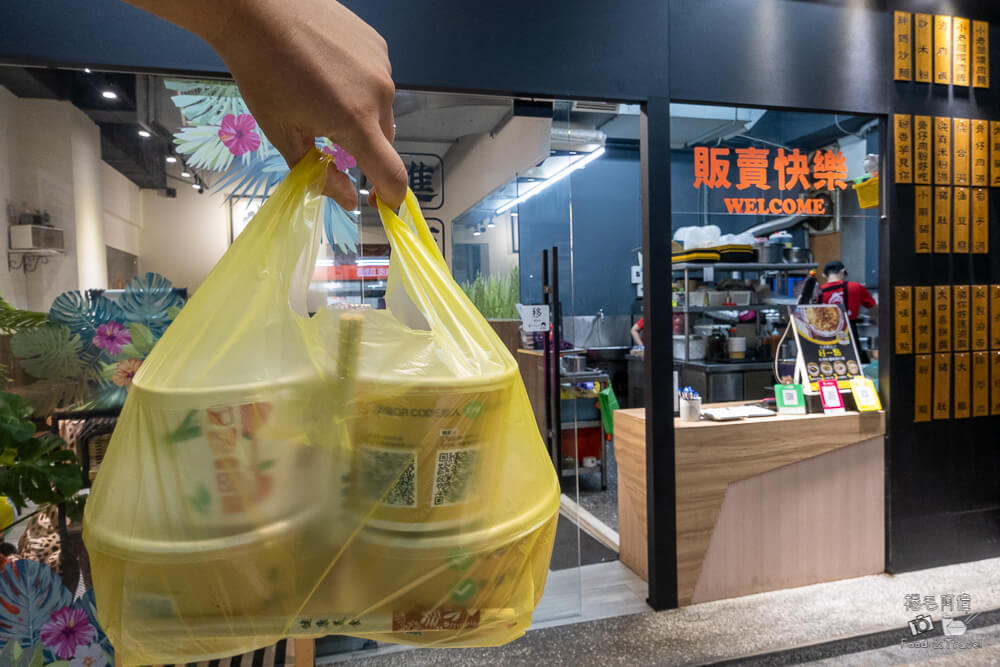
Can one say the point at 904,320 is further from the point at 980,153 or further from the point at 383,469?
the point at 383,469

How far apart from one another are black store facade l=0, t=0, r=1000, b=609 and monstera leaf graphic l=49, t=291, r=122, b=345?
0.70 meters

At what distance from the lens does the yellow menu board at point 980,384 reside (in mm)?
2773

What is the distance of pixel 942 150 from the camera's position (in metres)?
2.70

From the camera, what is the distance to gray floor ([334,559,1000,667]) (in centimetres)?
208

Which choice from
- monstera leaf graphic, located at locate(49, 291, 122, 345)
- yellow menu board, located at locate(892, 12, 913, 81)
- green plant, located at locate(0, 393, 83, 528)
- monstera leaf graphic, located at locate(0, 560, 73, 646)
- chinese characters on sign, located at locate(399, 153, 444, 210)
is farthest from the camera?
yellow menu board, located at locate(892, 12, 913, 81)

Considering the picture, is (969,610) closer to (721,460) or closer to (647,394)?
(721,460)

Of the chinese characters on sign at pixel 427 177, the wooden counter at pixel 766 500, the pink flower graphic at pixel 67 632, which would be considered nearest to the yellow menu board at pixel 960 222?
the wooden counter at pixel 766 500

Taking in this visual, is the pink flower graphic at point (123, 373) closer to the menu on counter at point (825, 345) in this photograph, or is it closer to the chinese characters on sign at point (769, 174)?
the chinese characters on sign at point (769, 174)

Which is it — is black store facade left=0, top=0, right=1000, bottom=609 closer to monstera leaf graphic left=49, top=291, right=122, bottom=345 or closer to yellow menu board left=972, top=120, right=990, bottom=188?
yellow menu board left=972, top=120, right=990, bottom=188

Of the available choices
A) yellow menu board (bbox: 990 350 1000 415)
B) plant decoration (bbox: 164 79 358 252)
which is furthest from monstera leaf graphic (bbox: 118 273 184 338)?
yellow menu board (bbox: 990 350 1000 415)

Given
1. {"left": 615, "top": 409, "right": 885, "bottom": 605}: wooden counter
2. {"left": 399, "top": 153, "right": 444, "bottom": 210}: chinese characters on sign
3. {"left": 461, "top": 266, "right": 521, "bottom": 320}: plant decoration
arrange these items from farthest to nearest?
{"left": 615, "top": 409, "right": 885, "bottom": 605}: wooden counter
{"left": 461, "top": 266, "right": 521, "bottom": 320}: plant decoration
{"left": 399, "top": 153, "right": 444, "bottom": 210}: chinese characters on sign

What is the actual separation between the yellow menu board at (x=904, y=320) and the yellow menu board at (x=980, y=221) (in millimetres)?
449

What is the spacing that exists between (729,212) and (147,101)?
2.41 meters

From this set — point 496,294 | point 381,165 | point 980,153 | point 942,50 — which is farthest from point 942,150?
point 381,165
